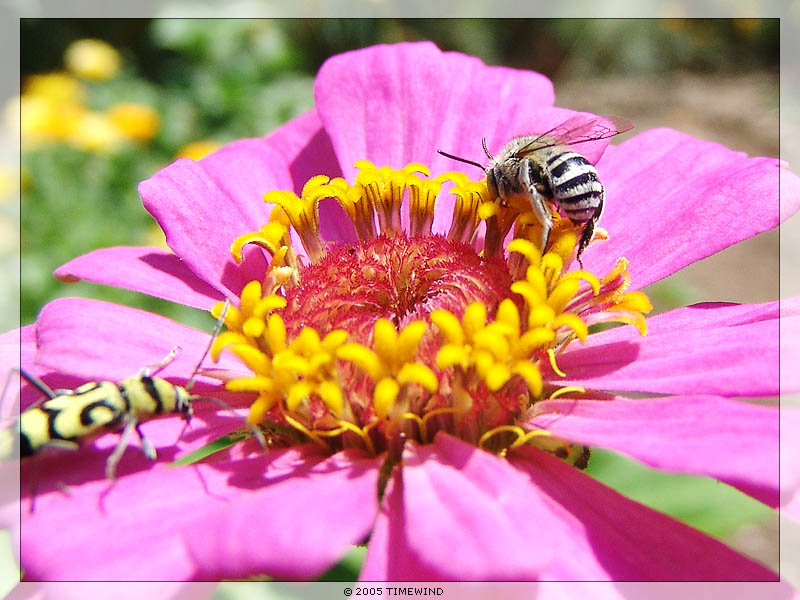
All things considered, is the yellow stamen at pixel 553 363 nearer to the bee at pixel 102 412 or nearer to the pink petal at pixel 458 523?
the pink petal at pixel 458 523

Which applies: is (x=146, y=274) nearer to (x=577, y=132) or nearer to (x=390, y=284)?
(x=390, y=284)

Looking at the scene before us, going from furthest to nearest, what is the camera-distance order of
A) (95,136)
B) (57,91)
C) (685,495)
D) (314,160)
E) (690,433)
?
(57,91) → (95,136) → (685,495) → (314,160) → (690,433)

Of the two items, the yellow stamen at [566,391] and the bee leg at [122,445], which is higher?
the yellow stamen at [566,391]

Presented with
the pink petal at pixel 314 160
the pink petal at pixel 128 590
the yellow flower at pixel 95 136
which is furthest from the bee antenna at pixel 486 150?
the yellow flower at pixel 95 136

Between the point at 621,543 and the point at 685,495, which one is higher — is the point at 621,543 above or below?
above

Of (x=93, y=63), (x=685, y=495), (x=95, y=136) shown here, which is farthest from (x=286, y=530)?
(x=93, y=63)

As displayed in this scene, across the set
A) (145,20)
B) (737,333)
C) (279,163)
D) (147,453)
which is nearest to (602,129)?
(737,333)
